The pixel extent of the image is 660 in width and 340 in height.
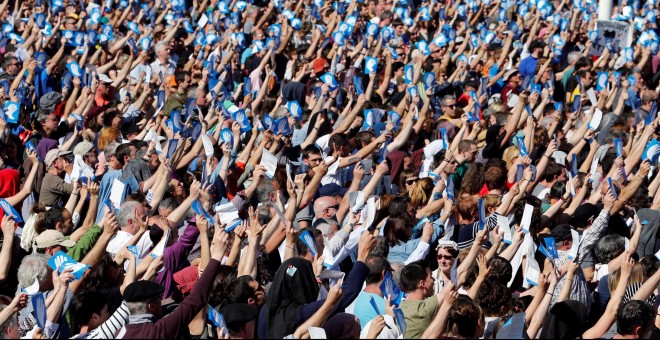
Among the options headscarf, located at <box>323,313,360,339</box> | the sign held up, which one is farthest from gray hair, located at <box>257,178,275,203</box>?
the sign held up

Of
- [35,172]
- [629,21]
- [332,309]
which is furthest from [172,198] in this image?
[629,21]

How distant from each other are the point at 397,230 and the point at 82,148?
3413 millimetres

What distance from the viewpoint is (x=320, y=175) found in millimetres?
9164

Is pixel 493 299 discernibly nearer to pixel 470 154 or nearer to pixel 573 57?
pixel 470 154

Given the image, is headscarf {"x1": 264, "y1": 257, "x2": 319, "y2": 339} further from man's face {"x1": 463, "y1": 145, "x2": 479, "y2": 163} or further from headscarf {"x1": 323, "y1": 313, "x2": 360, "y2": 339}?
man's face {"x1": 463, "y1": 145, "x2": 479, "y2": 163}

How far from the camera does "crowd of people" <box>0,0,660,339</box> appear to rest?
263 inches

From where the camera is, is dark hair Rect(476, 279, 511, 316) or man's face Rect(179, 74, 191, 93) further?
man's face Rect(179, 74, 191, 93)

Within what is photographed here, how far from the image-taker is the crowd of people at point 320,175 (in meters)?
6.67

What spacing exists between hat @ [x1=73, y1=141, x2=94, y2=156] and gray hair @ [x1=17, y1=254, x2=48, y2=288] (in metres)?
3.36

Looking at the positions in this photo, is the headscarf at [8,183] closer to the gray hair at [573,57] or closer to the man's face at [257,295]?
the man's face at [257,295]

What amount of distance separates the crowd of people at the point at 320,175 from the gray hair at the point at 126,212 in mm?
25

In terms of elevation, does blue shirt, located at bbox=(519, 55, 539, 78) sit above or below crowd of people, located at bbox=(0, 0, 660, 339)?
below

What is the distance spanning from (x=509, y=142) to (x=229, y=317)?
6.94 meters

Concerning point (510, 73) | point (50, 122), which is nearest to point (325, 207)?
point (50, 122)
